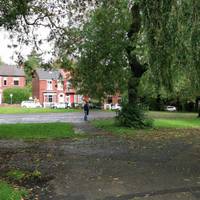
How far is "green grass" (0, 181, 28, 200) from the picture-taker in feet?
28.2

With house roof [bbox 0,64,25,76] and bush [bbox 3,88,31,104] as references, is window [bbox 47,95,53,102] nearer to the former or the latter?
bush [bbox 3,88,31,104]

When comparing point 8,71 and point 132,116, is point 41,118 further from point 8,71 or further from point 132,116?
point 8,71

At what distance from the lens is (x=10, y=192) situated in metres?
8.98

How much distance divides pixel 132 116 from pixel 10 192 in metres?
18.4

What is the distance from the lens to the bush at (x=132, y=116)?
87.9ft


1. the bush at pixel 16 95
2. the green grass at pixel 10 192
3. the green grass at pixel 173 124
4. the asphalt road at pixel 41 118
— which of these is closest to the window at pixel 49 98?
the bush at pixel 16 95

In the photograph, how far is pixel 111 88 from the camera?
26297 millimetres

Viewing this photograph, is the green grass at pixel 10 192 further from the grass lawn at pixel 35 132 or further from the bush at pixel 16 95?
the bush at pixel 16 95

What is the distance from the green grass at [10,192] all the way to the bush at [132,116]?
1740 cm

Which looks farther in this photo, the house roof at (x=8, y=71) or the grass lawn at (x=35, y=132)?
the house roof at (x=8, y=71)

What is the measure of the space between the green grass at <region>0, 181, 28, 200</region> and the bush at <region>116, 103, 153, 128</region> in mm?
17403

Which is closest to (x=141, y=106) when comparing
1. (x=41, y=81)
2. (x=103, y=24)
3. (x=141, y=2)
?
(x=103, y=24)

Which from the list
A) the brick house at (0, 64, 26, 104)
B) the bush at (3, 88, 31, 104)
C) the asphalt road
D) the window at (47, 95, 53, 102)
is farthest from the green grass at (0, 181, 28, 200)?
the brick house at (0, 64, 26, 104)

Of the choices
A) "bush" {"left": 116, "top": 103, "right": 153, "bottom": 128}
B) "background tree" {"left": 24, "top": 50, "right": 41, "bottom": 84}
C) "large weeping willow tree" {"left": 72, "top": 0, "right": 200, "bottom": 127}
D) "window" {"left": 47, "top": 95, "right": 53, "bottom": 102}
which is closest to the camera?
"large weeping willow tree" {"left": 72, "top": 0, "right": 200, "bottom": 127}
